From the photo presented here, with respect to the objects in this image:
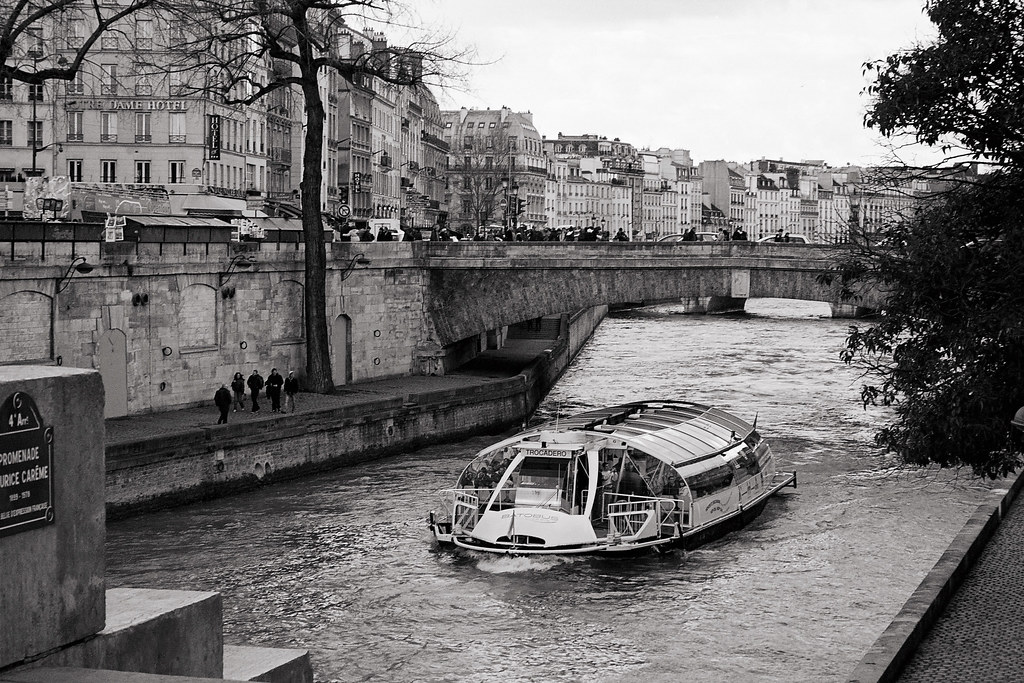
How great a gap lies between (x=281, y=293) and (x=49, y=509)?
31.8 m

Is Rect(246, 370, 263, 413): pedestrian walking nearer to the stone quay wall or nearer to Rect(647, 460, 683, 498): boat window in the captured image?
the stone quay wall

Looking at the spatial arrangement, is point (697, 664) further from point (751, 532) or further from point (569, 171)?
point (569, 171)

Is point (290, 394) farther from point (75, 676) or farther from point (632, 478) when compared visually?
point (75, 676)

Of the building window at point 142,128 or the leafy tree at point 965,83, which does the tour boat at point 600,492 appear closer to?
the leafy tree at point 965,83

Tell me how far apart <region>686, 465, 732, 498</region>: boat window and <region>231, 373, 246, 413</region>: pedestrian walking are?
11722 millimetres

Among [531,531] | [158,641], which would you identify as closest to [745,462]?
[531,531]

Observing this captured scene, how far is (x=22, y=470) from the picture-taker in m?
6.96

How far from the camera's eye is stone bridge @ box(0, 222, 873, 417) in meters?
30.9

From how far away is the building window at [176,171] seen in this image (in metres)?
55.5

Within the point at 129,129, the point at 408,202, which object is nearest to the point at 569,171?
the point at 408,202

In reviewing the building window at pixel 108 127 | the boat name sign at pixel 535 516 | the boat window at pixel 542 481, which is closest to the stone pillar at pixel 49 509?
the boat name sign at pixel 535 516

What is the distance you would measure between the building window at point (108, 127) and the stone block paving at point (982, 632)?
135ft

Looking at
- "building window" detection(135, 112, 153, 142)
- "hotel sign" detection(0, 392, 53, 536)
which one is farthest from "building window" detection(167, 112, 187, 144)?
"hotel sign" detection(0, 392, 53, 536)

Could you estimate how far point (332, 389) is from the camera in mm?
38312
